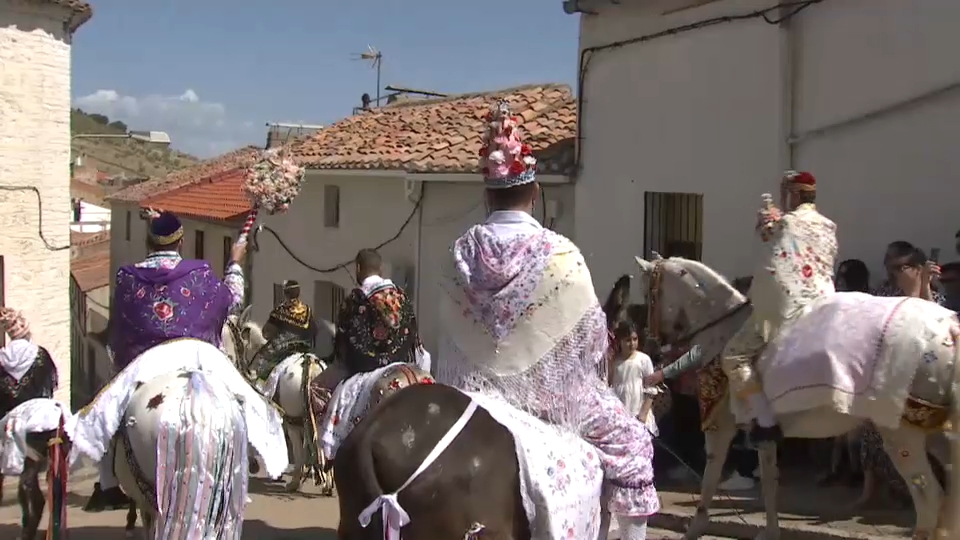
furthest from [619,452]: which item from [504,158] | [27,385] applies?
[27,385]

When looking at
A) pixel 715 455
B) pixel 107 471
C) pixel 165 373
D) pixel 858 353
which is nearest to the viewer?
pixel 165 373

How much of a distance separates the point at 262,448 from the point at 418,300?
1104 centimetres

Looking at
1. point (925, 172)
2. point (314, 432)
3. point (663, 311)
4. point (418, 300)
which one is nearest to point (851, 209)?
point (925, 172)

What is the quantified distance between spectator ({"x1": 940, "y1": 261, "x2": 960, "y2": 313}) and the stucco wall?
11887mm

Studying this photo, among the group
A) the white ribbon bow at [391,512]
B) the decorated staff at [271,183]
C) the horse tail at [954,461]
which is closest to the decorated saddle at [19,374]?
the decorated staff at [271,183]

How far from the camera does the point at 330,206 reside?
19.6 metres

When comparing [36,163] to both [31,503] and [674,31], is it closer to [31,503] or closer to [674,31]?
[31,503]

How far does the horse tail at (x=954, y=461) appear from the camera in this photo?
5645 mm

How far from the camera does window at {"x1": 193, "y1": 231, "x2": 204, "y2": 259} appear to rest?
25.4 m

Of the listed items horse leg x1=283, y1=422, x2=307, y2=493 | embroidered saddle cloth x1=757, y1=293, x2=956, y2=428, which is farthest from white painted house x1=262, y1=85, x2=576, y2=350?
embroidered saddle cloth x1=757, y1=293, x2=956, y2=428

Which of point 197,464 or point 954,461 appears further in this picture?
point 954,461

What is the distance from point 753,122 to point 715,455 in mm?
4398

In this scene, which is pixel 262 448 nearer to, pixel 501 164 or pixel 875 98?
pixel 501 164

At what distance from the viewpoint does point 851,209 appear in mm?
9055
